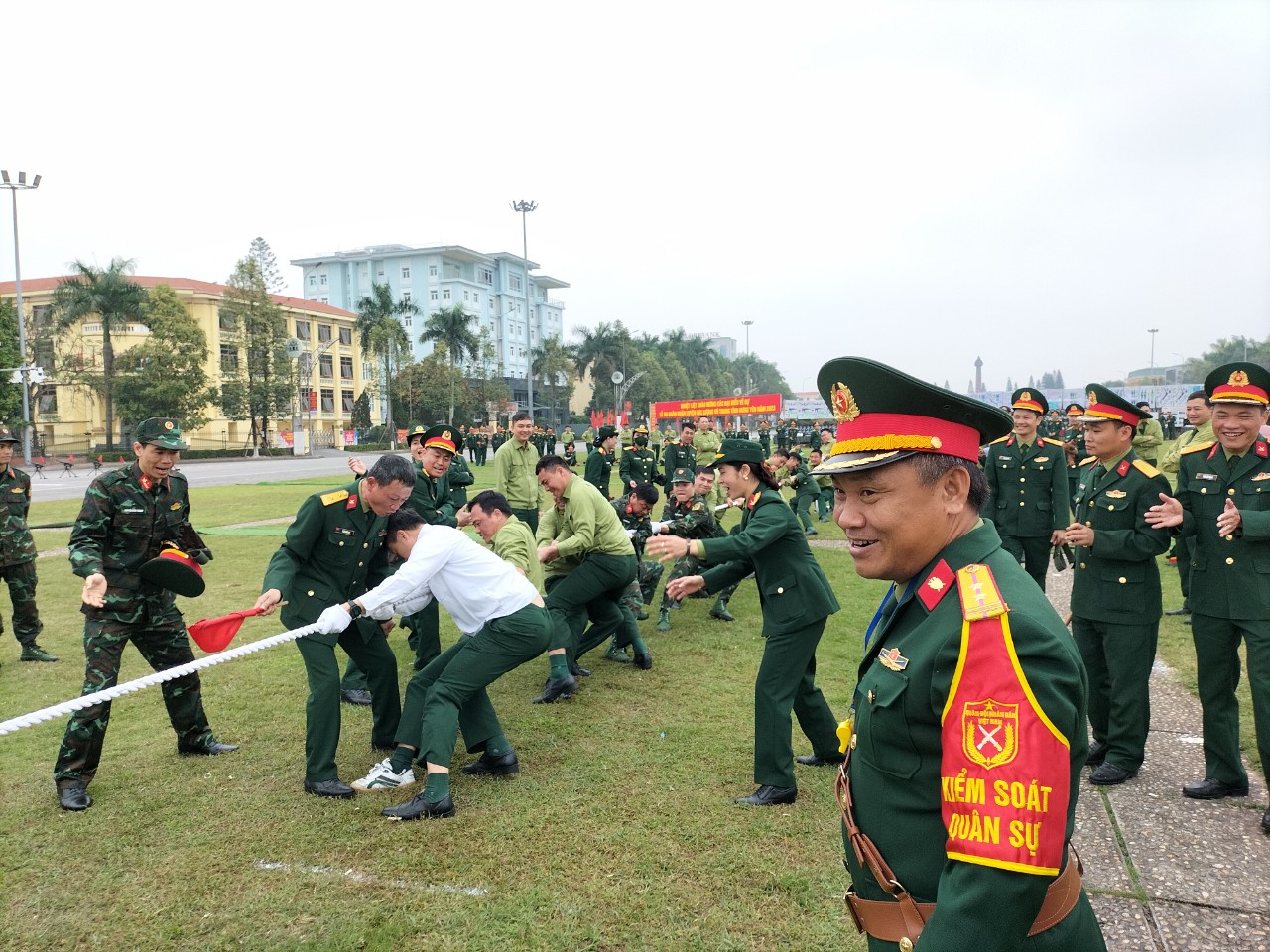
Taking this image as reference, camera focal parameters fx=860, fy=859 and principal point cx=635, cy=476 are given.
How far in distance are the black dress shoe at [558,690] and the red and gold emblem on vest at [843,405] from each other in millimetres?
5190

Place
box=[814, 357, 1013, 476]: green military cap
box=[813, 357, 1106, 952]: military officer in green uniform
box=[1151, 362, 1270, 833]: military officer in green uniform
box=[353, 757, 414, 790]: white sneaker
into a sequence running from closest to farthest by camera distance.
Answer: box=[813, 357, 1106, 952]: military officer in green uniform
box=[814, 357, 1013, 476]: green military cap
box=[1151, 362, 1270, 833]: military officer in green uniform
box=[353, 757, 414, 790]: white sneaker

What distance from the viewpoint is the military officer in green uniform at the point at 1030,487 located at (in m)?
7.89

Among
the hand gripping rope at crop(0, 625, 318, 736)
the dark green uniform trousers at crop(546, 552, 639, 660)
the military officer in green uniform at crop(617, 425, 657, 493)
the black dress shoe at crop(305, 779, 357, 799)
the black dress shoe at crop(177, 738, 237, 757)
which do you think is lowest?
the black dress shoe at crop(305, 779, 357, 799)

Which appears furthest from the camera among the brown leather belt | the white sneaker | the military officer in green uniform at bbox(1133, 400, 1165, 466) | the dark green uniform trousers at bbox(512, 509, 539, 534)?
the military officer in green uniform at bbox(1133, 400, 1165, 466)

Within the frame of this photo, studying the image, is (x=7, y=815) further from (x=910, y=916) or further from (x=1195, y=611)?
(x=1195, y=611)

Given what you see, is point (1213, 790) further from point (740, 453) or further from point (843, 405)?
point (843, 405)

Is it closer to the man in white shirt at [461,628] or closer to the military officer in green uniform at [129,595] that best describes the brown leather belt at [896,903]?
the man in white shirt at [461,628]

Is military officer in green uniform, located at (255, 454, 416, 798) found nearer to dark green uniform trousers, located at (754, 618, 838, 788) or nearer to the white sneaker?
the white sneaker

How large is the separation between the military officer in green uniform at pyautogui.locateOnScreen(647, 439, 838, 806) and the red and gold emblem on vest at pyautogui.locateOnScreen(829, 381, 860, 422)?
8.55ft

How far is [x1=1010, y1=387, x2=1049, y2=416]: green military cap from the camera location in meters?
7.94

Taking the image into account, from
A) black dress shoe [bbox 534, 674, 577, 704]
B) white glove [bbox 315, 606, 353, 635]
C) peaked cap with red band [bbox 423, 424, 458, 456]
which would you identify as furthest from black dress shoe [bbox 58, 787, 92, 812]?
peaked cap with red band [bbox 423, 424, 458, 456]

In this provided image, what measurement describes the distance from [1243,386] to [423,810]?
5.01 m

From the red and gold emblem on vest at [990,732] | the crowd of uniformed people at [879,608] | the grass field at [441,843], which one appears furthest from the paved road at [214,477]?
the red and gold emblem on vest at [990,732]

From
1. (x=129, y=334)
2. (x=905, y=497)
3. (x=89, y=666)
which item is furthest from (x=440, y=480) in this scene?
(x=129, y=334)
